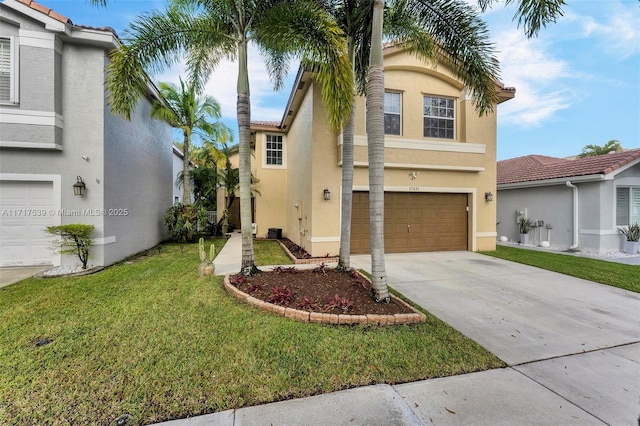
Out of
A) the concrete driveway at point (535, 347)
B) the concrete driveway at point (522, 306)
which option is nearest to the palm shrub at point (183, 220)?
the concrete driveway at point (522, 306)

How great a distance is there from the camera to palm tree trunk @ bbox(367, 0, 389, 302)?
4805 millimetres

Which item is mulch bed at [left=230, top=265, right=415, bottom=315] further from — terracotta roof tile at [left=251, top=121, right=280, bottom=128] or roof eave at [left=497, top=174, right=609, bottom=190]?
roof eave at [left=497, top=174, right=609, bottom=190]

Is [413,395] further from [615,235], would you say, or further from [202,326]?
[615,235]

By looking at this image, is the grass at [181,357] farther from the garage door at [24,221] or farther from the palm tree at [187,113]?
the palm tree at [187,113]

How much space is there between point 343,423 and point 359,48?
7.85m

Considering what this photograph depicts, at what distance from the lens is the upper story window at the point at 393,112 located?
395 inches

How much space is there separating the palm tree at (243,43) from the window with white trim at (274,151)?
8.66 m

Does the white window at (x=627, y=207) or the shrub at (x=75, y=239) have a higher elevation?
the white window at (x=627, y=207)

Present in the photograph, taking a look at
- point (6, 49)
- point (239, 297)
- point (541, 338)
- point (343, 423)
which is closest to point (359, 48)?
point (239, 297)

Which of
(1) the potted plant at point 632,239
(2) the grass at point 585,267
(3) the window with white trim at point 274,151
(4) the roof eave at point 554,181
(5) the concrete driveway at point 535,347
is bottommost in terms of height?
(5) the concrete driveway at point 535,347

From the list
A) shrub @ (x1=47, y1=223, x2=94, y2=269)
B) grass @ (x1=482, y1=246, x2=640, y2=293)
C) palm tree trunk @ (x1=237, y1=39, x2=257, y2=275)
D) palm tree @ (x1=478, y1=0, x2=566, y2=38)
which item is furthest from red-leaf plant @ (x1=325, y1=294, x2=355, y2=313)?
shrub @ (x1=47, y1=223, x2=94, y2=269)

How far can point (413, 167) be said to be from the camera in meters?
9.88

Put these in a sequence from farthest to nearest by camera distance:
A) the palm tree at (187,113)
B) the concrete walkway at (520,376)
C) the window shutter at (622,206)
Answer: the palm tree at (187,113) → the window shutter at (622,206) → the concrete walkway at (520,376)

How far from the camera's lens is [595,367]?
11.0ft
